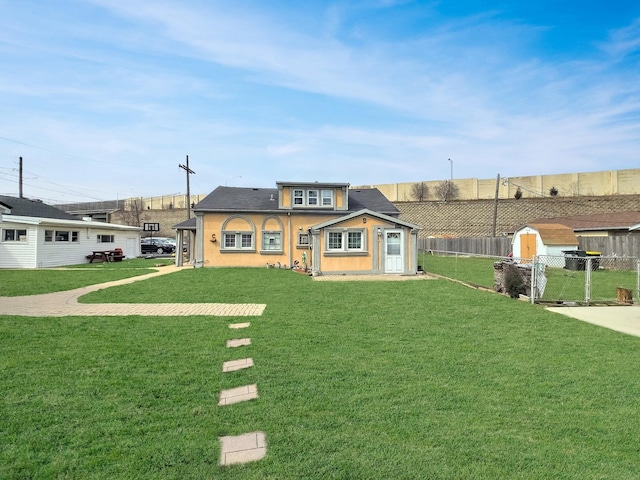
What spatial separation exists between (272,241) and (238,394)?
18937 mm

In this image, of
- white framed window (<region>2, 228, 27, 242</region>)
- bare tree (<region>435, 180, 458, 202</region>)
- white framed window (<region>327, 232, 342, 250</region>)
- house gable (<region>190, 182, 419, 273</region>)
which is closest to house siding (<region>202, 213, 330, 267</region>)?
house gable (<region>190, 182, 419, 273</region>)

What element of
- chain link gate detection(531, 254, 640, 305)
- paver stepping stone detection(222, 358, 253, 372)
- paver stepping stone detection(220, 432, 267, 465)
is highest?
chain link gate detection(531, 254, 640, 305)

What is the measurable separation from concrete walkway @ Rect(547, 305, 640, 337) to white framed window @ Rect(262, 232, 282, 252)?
15757 mm

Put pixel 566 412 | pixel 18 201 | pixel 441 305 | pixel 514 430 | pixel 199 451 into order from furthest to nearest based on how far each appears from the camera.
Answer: pixel 18 201, pixel 441 305, pixel 566 412, pixel 514 430, pixel 199 451

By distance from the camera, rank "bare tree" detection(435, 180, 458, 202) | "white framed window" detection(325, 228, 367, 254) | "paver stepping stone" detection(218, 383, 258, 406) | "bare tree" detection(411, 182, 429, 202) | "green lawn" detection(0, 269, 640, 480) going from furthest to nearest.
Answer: "bare tree" detection(411, 182, 429, 202) < "bare tree" detection(435, 180, 458, 202) < "white framed window" detection(325, 228, 367, 254) < "paver stepping stone" detection(218, 383, 258, 406) < "green lawn" detection(0, 269, 640, 480)

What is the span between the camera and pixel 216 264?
22.9 meters

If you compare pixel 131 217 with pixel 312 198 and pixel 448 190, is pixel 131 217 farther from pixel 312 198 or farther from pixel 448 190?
pixel 448 190

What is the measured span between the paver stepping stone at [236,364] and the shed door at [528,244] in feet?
80.9

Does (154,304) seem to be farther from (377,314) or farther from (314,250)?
(314,250)

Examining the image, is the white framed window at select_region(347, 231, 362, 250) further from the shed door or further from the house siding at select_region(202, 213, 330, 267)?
the shed door

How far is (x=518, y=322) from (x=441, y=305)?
217cm

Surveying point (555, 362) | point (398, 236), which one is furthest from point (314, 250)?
point (555, 362)

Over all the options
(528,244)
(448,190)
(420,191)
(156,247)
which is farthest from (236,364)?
(420,191)

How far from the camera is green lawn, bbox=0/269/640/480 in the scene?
318cm
